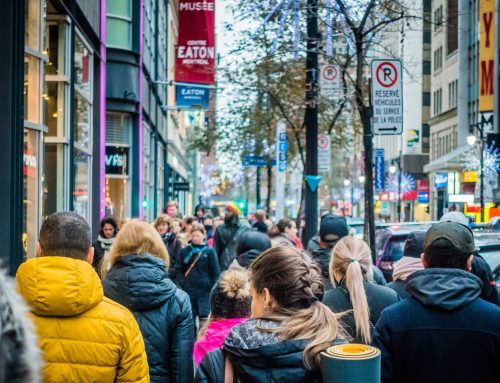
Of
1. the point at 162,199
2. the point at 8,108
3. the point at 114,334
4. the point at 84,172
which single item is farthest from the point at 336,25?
the point at 162,199

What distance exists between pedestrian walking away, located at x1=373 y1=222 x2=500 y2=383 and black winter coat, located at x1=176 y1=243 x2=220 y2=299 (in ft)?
20.3

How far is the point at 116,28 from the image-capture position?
64.2 ft

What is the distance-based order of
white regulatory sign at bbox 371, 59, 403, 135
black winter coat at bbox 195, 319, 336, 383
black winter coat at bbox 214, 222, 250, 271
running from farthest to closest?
black winter coat at bbox 214, 222, 250, 271, white regulatory sign at bbox 371, 59, 403, 135, black winter coat at bbox 195, 319, 336, 383

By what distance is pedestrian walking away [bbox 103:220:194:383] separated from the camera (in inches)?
182

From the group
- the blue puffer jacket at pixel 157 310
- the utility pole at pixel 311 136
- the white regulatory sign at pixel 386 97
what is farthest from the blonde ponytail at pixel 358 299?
the utility pole at pixel 311 136

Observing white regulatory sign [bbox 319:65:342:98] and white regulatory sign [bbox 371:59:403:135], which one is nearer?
white regulatory sign [bbox 371:59:403:135]

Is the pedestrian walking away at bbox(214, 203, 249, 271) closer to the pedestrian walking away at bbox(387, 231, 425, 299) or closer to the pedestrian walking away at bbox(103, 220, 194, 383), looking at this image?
the pedestrian walking away at bbox(387, 231, 425, 299)

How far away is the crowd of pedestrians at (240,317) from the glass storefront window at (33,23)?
6019 mm

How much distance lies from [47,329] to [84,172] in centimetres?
1193

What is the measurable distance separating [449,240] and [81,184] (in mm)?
11682

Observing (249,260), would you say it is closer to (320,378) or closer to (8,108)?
(8,108)

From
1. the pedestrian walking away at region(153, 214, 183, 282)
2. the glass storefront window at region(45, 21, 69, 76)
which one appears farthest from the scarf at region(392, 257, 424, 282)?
the glass storefront window at region(45, 21, 69, 76)

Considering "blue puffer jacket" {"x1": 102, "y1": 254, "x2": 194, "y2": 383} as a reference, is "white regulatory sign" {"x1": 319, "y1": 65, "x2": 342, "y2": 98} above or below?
above

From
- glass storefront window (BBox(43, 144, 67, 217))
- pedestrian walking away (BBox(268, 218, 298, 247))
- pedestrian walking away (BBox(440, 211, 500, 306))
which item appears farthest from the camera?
glass storefront window (BBox(43, 144, 67, 217))
